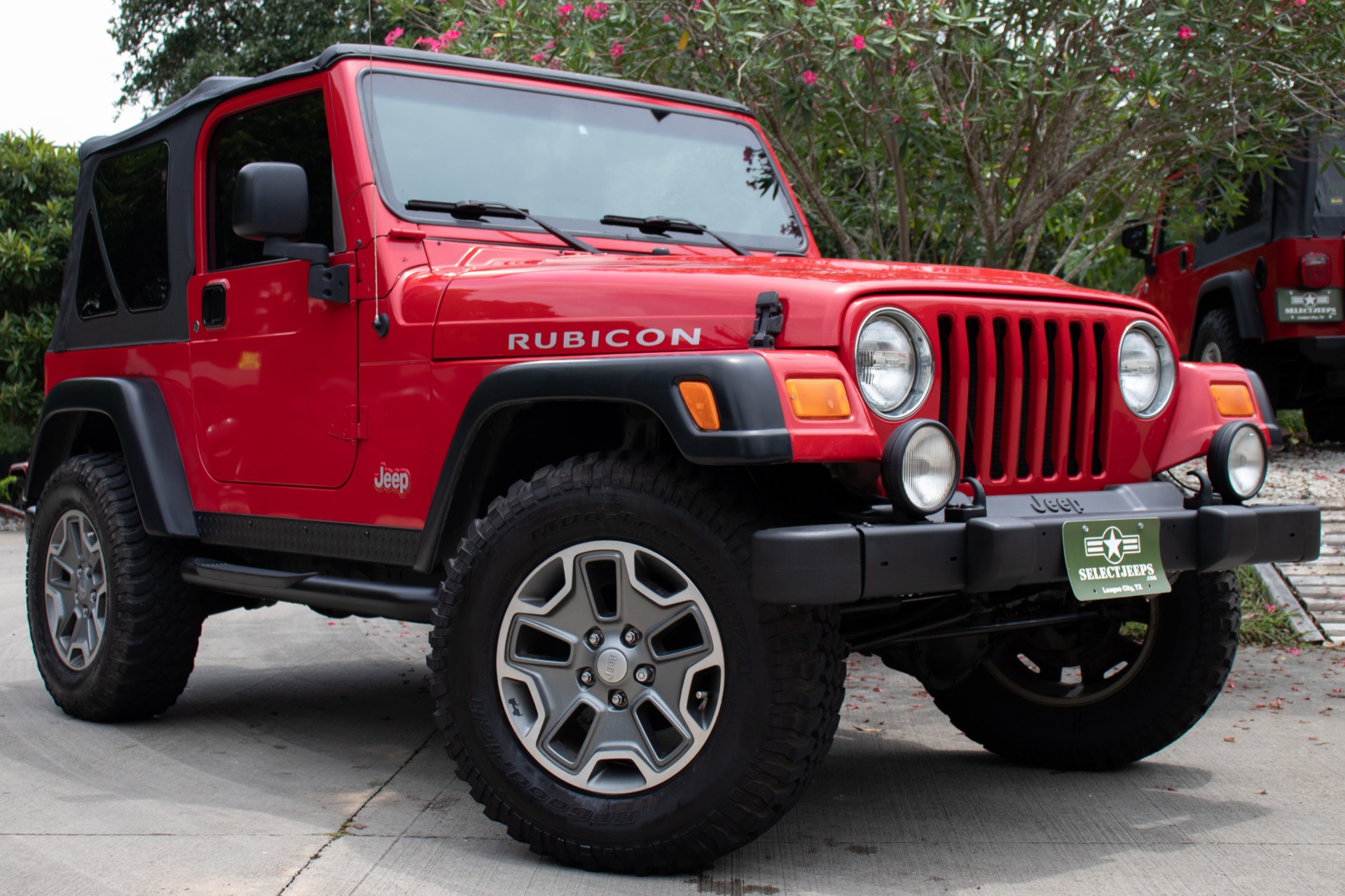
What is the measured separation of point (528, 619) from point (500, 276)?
3.09 feet

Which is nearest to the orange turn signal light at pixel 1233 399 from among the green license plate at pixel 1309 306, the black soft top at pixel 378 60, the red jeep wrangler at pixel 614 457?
→ the red jeep wrangler at pixel 614 457

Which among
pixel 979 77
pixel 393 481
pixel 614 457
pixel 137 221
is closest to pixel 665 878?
pixel 614 457

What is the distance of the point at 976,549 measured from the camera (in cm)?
307

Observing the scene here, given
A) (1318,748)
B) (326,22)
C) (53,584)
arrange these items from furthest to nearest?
1. (326,22)
2. (53,584)
3. (1318,748)

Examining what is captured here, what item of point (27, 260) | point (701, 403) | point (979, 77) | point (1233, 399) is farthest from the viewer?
point (27, 260)

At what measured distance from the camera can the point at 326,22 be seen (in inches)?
898

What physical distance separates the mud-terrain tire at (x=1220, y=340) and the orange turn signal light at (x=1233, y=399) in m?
6.10

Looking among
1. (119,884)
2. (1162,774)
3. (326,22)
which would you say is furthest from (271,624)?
(326,22)

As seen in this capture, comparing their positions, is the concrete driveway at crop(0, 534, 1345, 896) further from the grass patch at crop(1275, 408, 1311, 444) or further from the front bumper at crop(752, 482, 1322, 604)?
the grass patch at crop(1275, 408, 1311, 444)

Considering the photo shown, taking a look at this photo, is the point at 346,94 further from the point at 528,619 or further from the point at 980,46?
the point at 980,46

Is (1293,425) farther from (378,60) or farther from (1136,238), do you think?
(378,60)

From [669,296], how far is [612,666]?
2.93 ft

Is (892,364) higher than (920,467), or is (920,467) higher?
(892,364)

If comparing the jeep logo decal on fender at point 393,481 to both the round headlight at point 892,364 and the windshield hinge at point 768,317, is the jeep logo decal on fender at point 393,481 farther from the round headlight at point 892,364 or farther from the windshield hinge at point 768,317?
the round headlight at point 892,364
